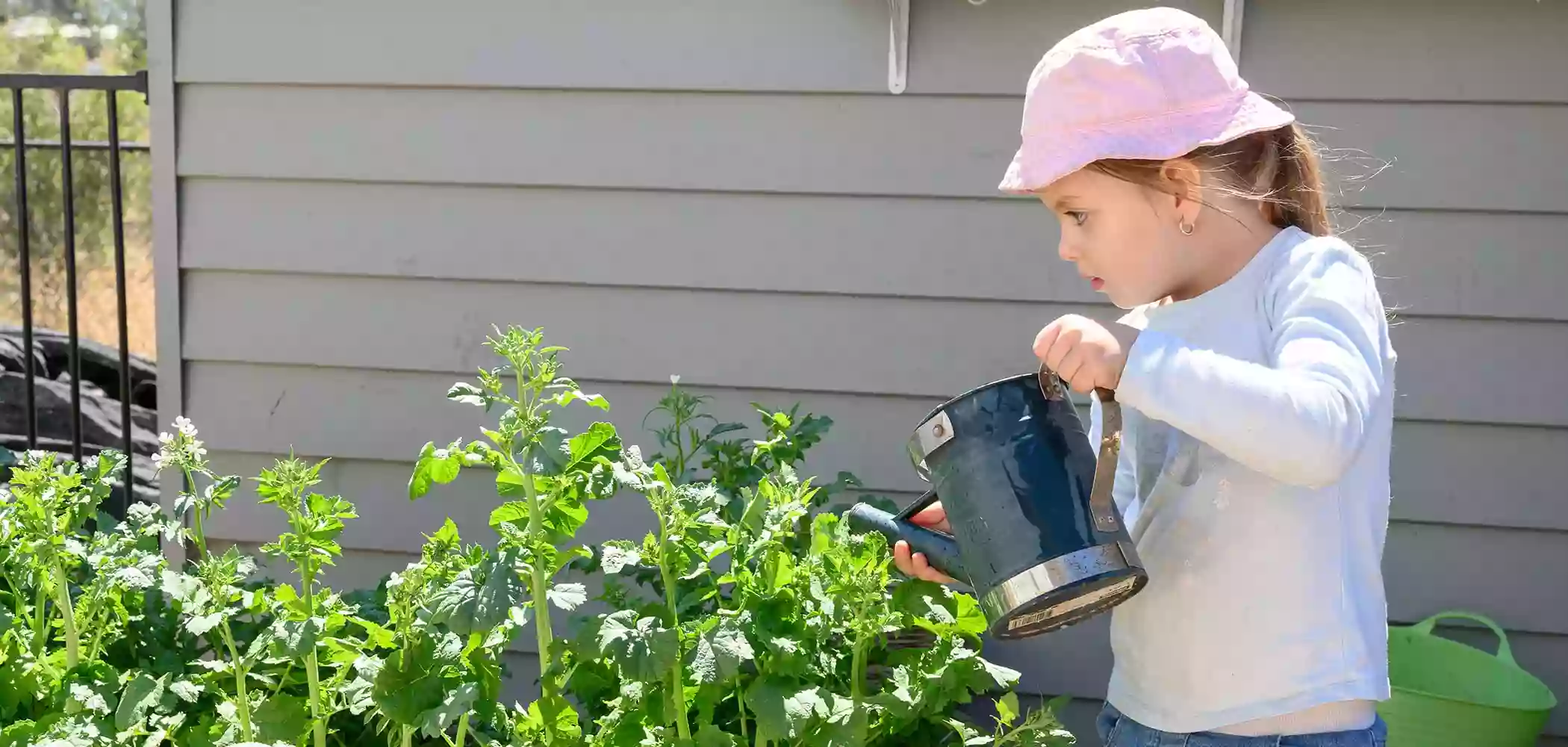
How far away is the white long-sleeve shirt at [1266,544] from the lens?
4.19 ft

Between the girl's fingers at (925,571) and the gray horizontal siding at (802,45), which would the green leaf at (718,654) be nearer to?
the girl's fingers at (925,571)

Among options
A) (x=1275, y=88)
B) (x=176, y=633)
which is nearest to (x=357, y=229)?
(x=176, y=633)

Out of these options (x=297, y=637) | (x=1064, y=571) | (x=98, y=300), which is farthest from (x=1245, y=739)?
(x=98, y=300)

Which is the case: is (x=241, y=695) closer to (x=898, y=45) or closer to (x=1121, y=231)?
(x=1121, y=231)

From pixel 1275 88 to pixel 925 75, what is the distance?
0.64 meters

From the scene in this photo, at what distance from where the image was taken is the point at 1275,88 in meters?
2.37

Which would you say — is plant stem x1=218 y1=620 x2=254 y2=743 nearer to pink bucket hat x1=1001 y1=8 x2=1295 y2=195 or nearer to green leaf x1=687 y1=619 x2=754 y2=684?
green leaf x1=687 y1=619 x2=754 y2=684

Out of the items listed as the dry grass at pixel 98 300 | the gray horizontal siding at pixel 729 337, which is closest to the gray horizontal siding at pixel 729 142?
the gray horizontal siding at pixel 729 337

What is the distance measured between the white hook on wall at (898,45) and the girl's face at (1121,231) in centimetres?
111

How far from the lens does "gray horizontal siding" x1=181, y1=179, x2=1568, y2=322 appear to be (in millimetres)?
2365

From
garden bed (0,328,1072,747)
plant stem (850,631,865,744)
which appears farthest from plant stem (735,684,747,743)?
plant stem (850,631,865,744)

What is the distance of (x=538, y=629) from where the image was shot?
1.64m

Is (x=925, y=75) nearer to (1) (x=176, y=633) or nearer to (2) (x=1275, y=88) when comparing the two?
(2) (x=1275, y=88)

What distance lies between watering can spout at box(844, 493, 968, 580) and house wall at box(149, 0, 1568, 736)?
91 centimetres
